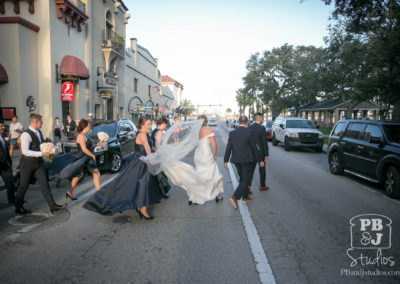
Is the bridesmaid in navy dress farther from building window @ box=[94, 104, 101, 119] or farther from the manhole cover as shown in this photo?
building window @ box=[94, 104, 101, 119]

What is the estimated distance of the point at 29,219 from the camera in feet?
16.8

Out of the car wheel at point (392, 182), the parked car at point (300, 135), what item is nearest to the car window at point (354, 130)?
the car wheel at point (392, 182)

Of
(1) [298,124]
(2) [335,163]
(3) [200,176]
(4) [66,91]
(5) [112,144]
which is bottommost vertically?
(2) [335,163]

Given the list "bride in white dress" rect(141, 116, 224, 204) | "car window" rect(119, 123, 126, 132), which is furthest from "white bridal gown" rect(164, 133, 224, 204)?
"car window" rect(119, 123, 126, 132)

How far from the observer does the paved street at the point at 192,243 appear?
10.6ft

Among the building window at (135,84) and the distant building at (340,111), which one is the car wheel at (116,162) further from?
the distant building at (340,111)

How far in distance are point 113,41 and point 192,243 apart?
23.6 metres

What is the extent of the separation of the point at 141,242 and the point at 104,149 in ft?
17.5

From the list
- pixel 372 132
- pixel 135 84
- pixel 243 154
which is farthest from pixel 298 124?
pixel 135 84

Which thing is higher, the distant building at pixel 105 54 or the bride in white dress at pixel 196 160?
the distant building at pixel 105 54

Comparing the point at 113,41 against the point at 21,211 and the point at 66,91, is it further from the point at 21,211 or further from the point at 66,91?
the point at 21,211

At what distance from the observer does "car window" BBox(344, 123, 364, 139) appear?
28.1 ft

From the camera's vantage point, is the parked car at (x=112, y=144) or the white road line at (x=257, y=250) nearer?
the white road line at (x=257, y=250)

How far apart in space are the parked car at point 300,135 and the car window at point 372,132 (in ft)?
26.2
